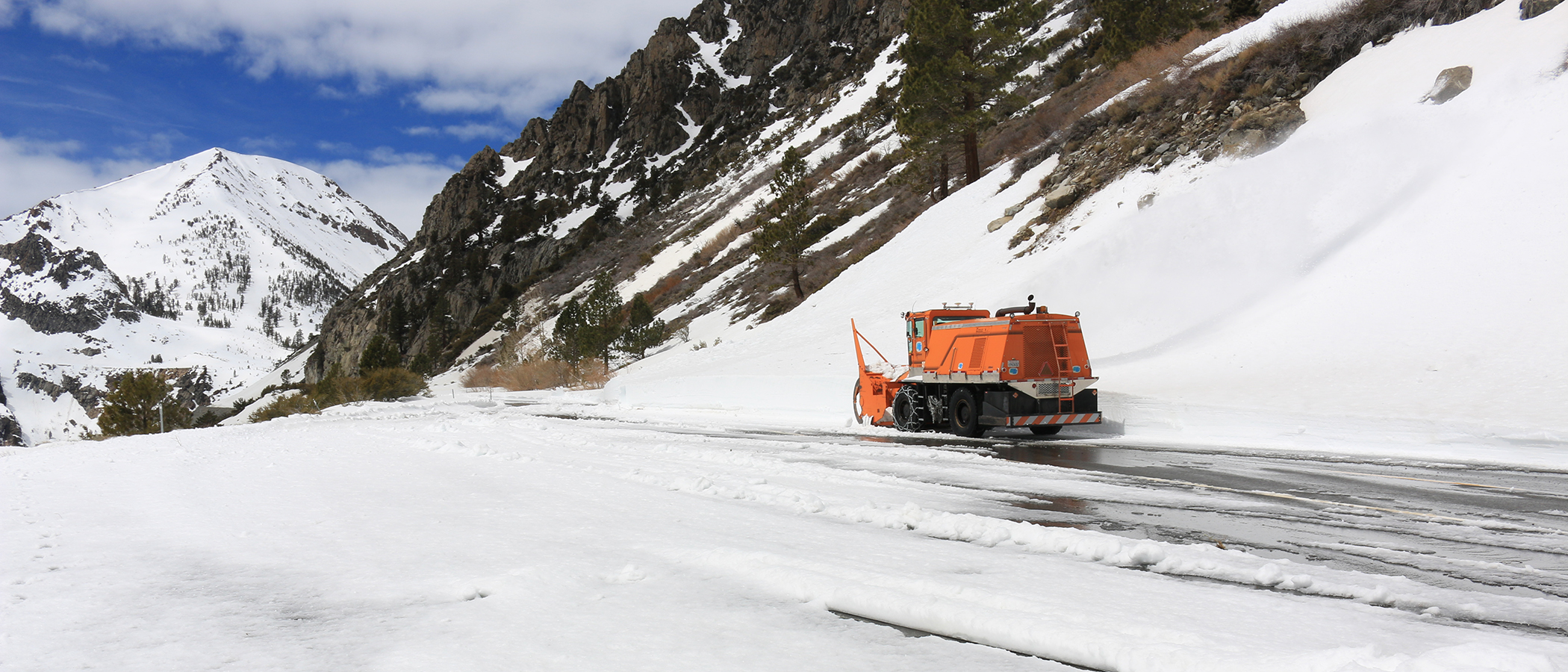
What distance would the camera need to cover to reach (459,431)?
50.5 feet

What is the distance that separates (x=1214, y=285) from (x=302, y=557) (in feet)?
59.8

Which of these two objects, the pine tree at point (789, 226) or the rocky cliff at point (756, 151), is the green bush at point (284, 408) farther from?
the pine tree at point (789, 226)

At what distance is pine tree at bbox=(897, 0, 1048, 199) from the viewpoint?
3212 cm

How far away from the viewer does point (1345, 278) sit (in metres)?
15.5

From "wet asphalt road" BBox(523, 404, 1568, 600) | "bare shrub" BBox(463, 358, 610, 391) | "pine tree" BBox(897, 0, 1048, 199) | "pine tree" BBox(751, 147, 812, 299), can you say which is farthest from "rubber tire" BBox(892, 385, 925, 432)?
"pine tree" BBox(751, 147, 812, 299)

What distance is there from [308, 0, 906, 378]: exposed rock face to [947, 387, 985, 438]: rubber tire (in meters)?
61.1

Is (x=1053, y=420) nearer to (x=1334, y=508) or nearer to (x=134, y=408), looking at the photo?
(x=1334, y=508)

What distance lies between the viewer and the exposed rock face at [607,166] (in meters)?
89.8

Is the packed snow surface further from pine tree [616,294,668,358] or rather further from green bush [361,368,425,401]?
pine tree [616,294,668,358]

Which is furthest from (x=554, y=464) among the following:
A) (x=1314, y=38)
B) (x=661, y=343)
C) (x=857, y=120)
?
(x=857, y=120)

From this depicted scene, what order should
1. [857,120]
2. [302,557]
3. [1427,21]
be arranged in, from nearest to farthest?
[302,557] → [1427,21] → [857,120]

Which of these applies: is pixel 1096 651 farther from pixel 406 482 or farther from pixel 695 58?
pixel 695 58

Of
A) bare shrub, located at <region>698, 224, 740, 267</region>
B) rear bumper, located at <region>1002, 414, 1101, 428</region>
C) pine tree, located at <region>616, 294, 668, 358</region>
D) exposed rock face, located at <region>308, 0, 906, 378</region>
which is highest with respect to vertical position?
exposed rock face, located at <region>308, 0, 906, 378</region>

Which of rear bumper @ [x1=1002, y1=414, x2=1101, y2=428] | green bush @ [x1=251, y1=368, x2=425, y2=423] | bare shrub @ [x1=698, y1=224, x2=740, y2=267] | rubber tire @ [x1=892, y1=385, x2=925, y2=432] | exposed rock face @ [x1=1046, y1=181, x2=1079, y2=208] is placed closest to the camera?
rear bumper @ [x1=1002, y1=414, x2=1101, y2=428]
